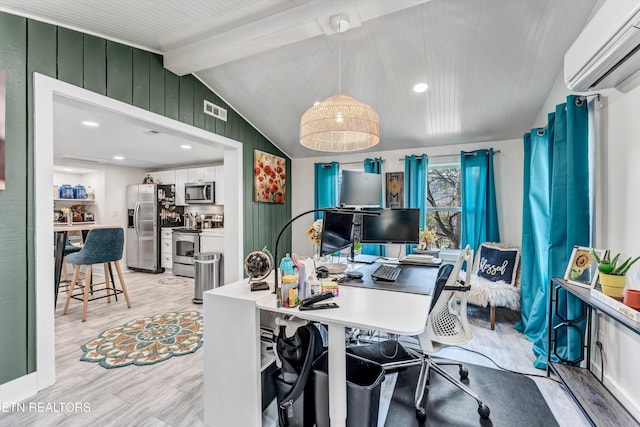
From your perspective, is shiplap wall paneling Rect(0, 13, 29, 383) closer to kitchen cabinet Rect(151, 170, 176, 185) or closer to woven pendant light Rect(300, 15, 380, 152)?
woven pendant light Rect(300, 15, 380, 152)

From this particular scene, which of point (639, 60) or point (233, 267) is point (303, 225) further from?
point (639, 60)

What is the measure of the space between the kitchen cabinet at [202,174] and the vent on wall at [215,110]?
1.92 meters

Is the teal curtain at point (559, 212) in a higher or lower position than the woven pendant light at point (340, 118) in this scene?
lower

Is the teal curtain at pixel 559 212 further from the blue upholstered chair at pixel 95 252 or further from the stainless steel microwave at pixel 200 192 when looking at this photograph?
the stainless steel microwave at pixel 200 192

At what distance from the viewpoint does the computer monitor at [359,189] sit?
299 cm

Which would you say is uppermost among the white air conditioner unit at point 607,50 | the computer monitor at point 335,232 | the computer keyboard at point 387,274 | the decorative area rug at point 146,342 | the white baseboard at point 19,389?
the white air conditioner unit at point 607,50

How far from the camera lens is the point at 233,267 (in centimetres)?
364

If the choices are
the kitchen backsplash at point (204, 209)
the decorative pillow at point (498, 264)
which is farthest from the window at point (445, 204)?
the kitchen backsplash at point (204, 209)

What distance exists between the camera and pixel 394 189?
13.6 ft

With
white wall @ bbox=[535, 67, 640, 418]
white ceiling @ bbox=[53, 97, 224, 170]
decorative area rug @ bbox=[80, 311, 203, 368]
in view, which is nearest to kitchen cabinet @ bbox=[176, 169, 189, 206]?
white ceiling @ bbox=[53, 97, 224, 170]

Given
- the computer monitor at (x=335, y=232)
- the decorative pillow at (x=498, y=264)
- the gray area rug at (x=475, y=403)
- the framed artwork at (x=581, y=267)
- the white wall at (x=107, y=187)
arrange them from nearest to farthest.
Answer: the gray area rug at (x=475, y=403), the framed artwork at (x=581, y=267), the computer monitor at (x=335, y=232), the decorative pillow at (x=498, y=264), the white wall at (x=107, y=187)

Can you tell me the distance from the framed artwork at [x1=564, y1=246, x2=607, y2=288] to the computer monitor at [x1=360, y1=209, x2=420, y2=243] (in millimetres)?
1134

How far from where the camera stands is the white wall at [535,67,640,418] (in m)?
1.60

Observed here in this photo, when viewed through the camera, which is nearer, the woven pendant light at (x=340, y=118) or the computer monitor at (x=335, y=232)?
the woven pendant light at (x=340, y=118)
